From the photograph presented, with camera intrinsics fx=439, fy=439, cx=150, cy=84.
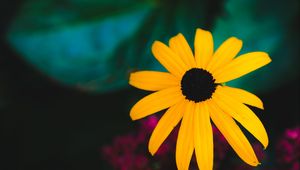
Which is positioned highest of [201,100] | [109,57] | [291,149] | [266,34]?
[109,57]

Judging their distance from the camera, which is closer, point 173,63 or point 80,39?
point 173,63

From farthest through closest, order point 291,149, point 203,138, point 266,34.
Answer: point 266,34 → point 291,149 → point 203,138

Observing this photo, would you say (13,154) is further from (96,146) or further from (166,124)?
(166,124)

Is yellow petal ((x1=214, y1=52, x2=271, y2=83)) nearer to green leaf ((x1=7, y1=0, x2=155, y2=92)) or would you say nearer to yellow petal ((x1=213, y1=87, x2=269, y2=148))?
yellow petal ((x1=213, y1=87, x2=269, y2=148))

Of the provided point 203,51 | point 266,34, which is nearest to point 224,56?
point 203,51

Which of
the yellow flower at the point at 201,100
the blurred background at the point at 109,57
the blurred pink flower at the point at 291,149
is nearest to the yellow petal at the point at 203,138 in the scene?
the yellow flower at the point at 201,100

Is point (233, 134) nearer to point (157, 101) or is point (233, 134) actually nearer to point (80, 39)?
point (157, 101)

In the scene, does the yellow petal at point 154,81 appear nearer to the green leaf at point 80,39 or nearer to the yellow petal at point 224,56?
the yellow petal at point 224,56
